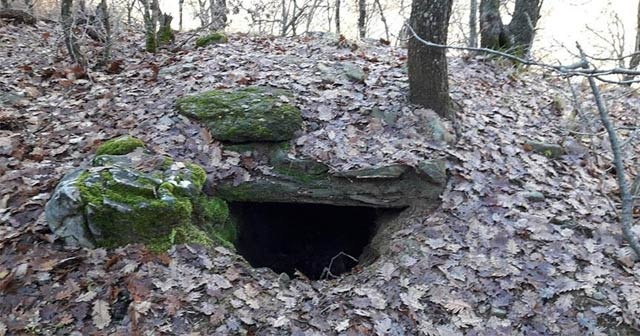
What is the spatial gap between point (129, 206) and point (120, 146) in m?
1.15

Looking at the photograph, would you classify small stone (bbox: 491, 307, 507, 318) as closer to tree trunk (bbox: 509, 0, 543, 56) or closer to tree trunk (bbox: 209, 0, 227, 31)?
tree trunk (bbox: 509, 0, 543, 56)

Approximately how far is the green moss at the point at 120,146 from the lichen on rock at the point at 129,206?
20cm

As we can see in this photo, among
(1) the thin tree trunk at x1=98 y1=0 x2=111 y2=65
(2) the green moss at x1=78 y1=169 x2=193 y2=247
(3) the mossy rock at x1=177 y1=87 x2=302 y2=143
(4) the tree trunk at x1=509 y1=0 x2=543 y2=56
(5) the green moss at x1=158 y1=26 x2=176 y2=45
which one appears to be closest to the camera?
(2) the green moss at x1=78 y1=169 x2=193 y2=247

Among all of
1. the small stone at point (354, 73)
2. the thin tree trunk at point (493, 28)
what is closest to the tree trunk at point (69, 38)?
the small stone at point (354, 73)

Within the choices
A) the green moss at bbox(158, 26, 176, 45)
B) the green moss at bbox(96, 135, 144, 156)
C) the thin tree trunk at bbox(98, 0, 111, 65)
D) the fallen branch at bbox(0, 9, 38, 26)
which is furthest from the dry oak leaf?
the fallen branch at bbox(0, 9, 38, 26)

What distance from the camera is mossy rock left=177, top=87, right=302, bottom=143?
579cm

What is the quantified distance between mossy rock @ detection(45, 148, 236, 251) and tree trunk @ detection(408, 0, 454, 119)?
3056mm

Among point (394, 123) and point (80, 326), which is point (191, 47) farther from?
point (80, 326)

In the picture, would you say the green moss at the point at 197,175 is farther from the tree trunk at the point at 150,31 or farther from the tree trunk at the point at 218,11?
the tree trunk at the point at 218,11

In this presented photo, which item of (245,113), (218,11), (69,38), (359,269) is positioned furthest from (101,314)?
(218,11)

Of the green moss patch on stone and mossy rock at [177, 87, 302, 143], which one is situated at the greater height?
mossy rock at [177, 87, 302, 143]

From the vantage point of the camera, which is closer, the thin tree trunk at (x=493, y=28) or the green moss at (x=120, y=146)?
the green moss at (x=120, y=146)

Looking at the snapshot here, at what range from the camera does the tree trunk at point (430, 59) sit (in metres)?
5.95

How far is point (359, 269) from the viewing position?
17.3ft
